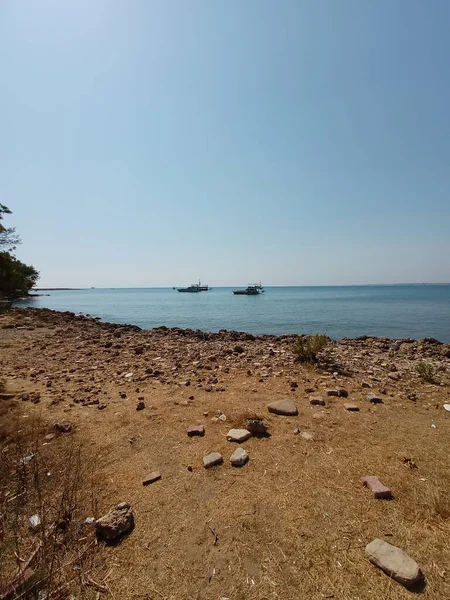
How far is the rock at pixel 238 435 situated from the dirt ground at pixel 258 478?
0.31 feet

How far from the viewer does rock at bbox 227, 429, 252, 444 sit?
14.0 feet

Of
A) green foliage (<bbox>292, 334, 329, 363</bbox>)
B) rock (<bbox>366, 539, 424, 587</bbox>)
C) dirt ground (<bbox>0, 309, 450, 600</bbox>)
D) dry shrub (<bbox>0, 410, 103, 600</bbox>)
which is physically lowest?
dirt ground (<bbox>0, 309, 450, 600</bbox>)

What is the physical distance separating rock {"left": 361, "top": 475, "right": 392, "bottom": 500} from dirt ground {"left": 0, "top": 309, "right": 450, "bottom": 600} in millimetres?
68

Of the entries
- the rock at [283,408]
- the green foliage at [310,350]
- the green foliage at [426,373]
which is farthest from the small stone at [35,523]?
the green foliage at [426,373]

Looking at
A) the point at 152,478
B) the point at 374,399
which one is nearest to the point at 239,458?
the point at 152,478

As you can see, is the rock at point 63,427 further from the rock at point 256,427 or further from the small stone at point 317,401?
the small stone at point 317,401

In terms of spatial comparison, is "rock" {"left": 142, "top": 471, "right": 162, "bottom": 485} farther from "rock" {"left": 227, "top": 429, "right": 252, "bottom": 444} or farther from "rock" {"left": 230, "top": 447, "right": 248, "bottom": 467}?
"rock" {"left": 227, "top": 429, "right": 252, "bottom": 444}

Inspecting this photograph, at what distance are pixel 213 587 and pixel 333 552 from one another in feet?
3.61

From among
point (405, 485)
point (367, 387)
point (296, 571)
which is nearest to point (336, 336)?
point (367, 387)

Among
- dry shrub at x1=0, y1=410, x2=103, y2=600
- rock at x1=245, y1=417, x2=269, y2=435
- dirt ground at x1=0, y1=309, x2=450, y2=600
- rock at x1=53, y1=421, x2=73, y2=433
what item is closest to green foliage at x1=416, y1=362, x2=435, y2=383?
dirt ground at x1=0, y1=309, x2=450, y2=600

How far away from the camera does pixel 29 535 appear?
2.61 m

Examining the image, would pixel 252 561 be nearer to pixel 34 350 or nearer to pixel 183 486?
pixel 183 486

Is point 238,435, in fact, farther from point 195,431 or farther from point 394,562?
point 394,562

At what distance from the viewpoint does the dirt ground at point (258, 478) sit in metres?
2.24
